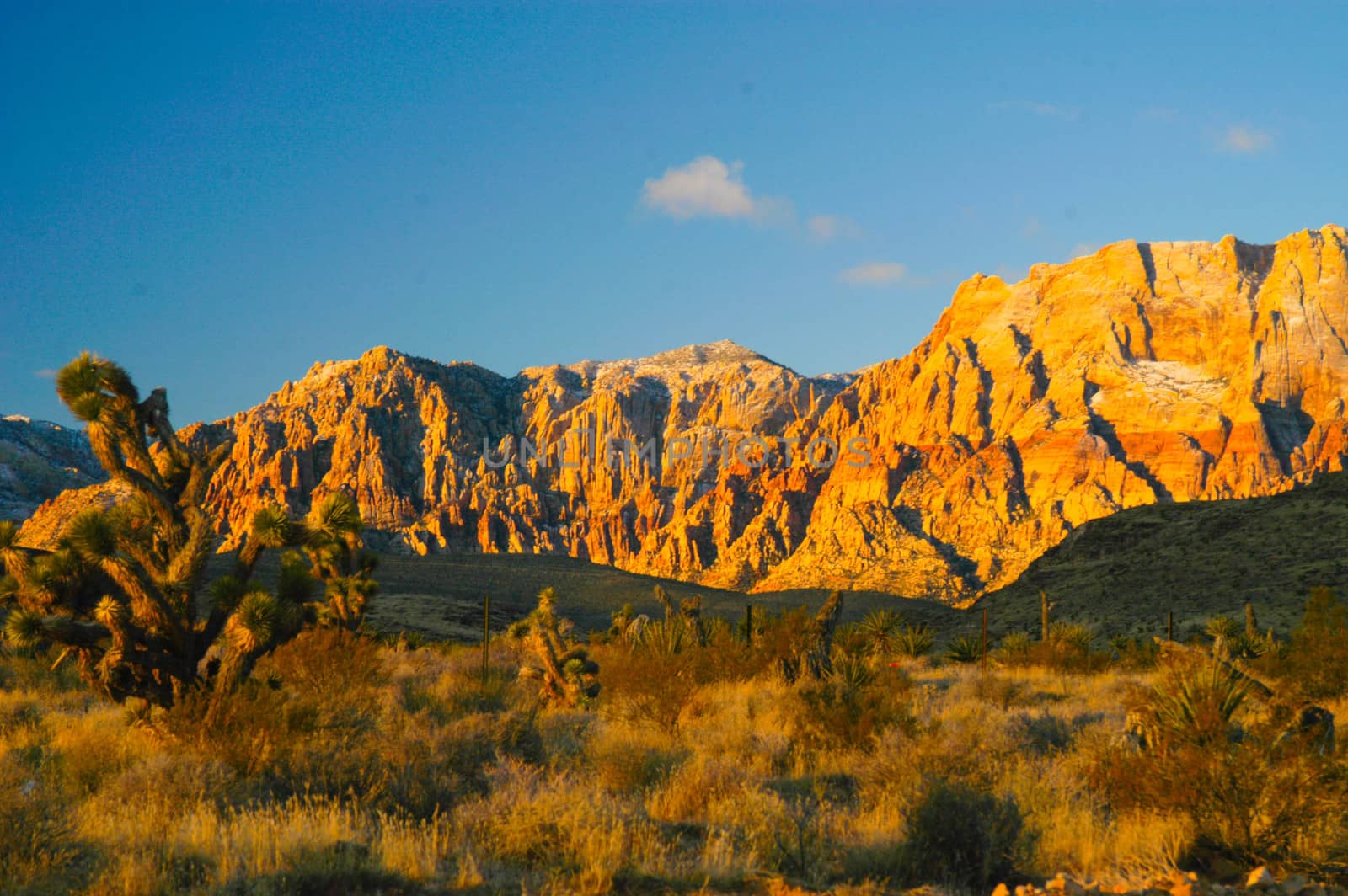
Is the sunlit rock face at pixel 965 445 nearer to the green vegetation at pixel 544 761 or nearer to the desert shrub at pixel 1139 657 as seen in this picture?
the desert shrub at pixel 1139 657

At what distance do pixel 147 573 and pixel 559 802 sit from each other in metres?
7.63

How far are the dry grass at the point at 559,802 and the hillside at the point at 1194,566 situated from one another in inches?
1271

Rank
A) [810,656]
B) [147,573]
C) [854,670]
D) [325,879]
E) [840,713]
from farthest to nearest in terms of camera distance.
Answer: [810,656] → [854,670] → [147,573] → [840,713] → [325,879]

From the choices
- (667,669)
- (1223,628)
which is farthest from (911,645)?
(667,669)

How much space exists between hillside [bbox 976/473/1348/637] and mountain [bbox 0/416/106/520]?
429ft

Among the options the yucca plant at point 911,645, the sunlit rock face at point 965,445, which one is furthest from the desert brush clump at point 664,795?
the sunlit rock face at point 965,445

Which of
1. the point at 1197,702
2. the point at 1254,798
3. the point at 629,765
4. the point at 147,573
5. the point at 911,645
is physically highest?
the point at 147,573

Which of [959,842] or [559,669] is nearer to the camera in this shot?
[959,842]

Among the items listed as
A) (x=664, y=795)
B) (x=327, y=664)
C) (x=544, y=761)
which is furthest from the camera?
(x=327, y=664)

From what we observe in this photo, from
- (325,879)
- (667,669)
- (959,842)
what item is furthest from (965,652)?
(325,879)

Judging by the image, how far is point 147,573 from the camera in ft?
43.1

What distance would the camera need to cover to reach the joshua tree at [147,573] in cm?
1206

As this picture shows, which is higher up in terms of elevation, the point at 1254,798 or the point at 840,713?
the point at 840,713

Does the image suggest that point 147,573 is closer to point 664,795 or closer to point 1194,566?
point 664,795
